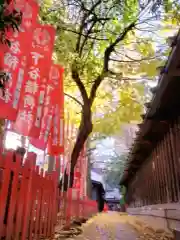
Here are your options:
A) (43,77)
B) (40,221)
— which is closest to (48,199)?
(40,221)

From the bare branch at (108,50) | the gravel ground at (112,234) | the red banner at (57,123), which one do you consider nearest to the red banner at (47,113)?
the red banner at (57,123)

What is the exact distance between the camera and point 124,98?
12297 millimetres

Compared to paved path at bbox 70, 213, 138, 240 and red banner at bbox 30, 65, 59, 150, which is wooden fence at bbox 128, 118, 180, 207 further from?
red banner at bbox 30, 65, 59, 150

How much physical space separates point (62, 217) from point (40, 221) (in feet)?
11.3

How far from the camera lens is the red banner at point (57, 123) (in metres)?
8.28

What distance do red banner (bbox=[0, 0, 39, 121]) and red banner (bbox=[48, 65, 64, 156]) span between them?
8.76 feet

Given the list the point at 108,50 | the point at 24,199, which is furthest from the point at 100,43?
the point at 24,199

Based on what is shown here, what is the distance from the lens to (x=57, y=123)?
28.3 ft

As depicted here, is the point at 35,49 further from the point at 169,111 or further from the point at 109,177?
the point at 109,177

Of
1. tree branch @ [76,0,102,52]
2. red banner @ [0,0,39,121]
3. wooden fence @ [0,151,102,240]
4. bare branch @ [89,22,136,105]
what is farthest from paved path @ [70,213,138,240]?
tree branch @ [76,0,102,52]

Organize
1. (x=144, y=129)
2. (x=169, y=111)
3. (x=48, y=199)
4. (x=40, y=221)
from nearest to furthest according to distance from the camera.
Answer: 1. (x=40, y=221)
2. (x=48, y=199)
3. (x=169, y=111)
4. (x=144, y=129)

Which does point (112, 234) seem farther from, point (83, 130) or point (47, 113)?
point (47, 113)

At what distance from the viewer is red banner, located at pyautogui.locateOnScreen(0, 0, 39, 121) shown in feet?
16.7

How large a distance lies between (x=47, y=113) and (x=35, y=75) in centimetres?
143
